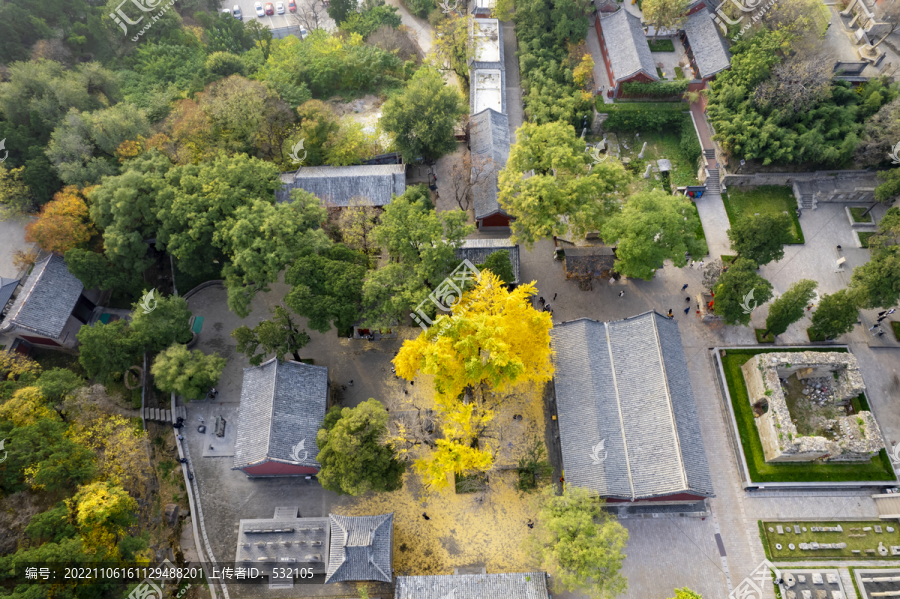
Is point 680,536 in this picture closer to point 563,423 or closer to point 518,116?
point 563,423

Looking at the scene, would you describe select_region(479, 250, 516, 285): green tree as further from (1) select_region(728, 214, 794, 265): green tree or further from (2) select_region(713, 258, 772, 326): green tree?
(1) select_region(728, 214, 794, 265): green tree

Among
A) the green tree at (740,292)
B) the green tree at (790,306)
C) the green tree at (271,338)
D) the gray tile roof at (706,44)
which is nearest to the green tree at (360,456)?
the green tree at (271,338)

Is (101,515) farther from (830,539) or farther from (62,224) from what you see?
(830,539)

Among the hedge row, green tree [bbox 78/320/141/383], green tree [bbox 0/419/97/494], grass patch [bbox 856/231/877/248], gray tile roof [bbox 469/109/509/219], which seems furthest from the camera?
the hedge row

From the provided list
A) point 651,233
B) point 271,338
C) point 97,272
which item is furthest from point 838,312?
point 97,272

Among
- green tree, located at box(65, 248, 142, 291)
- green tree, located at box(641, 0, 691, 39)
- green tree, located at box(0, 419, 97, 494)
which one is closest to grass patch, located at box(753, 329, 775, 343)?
green tree, located at box(641, 0, 691, 39)

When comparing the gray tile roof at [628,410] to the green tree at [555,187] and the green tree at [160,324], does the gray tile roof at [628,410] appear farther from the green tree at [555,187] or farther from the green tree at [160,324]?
the green tree at [160,324]
